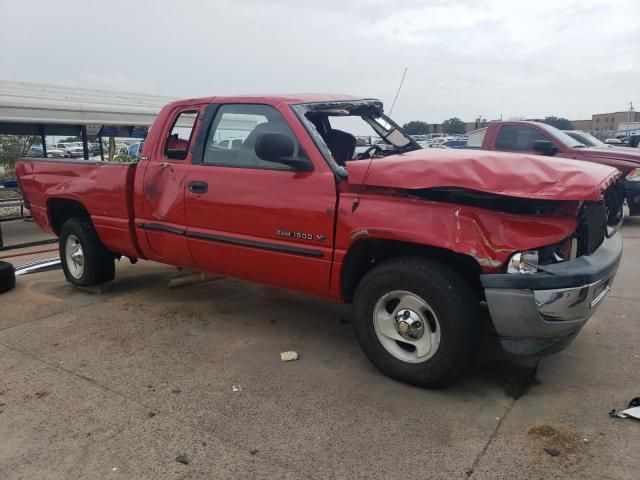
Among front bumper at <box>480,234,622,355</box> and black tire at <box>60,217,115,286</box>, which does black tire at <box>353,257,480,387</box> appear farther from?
black tire at <box>60,217,115,286</box>

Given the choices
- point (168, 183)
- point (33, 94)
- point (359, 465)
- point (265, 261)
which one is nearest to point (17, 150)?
point (33, 94)

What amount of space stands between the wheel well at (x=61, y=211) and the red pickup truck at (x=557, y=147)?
673cm

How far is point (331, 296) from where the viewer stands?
3912 millimetres

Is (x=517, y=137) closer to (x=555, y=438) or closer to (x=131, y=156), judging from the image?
(x=131, y=156)

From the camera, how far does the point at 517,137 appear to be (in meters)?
9.53

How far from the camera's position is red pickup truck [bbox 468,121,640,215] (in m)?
8.97

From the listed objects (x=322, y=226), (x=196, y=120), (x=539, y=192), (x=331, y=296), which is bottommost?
(x=331, y=296)

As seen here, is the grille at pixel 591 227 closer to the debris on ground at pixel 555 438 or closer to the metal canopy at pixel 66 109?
the debris on ground at pixel 555 438

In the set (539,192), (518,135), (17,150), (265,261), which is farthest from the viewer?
(17,150)

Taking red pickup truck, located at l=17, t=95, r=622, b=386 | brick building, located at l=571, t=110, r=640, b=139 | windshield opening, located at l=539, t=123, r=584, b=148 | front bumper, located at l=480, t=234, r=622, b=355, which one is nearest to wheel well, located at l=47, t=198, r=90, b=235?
red pickup truck, located at l=17, t=95, r=622, b=386

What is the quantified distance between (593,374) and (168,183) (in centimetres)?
361

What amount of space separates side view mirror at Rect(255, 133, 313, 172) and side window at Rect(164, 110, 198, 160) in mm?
1168

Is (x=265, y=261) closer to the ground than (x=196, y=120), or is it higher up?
closer to the ground

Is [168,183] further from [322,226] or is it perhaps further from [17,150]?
[17,150]
